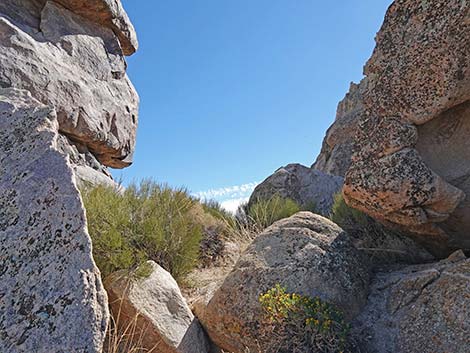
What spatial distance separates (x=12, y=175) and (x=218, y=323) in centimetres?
199

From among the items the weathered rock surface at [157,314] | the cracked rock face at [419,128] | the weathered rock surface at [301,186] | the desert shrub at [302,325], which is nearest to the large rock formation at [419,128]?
the cracked rock face at [419,128]

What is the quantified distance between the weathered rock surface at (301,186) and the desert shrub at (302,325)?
5.17 m

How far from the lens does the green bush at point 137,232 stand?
3248mm

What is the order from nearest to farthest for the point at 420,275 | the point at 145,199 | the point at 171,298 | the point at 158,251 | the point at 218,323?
the point at 420,275 < the point at 218,323 < the point at 171,298 < the point at 158,251 < the point at 145,199

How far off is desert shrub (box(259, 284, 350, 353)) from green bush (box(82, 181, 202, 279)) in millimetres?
1339

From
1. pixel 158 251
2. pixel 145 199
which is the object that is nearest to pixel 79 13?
pixel 145 199

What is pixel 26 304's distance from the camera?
5.82ft

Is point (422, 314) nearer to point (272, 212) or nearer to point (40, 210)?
point (40, 210)

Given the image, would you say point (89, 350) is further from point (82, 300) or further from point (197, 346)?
point (197, 346)

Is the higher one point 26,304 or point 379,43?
point 379,43

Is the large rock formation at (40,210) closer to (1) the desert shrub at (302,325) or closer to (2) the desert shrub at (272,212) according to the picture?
(1) the desert shrub at (302,325)

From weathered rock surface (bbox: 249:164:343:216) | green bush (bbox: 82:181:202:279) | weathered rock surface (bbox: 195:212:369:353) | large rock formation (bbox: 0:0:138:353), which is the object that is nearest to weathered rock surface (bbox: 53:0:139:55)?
large rock formation (bbox: 0:0:138:353)

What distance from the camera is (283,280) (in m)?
2.95

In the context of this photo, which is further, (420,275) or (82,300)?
(420,275)
